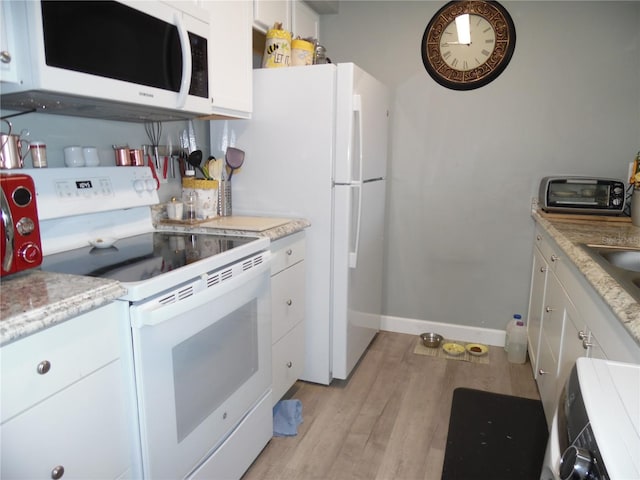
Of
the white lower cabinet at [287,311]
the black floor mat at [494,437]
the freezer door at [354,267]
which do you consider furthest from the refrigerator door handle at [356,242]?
the black floor mat at [494,437]

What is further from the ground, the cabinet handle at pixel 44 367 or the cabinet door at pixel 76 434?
the cabinet handle at pixel 44 367

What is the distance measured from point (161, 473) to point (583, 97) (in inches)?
112

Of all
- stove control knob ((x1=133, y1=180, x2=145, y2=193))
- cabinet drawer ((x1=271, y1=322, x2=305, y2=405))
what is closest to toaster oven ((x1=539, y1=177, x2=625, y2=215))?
cabinet drawer ((x1=271, y1=322, x2=305, y2=405))

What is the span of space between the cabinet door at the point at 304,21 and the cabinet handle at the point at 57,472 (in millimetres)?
2393

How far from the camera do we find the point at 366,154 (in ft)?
8.02

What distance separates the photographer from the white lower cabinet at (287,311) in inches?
79.4

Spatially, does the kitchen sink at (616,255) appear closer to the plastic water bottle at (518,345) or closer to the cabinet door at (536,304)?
the cabinet door at (536,304)

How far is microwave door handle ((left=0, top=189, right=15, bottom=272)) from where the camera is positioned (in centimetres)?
105

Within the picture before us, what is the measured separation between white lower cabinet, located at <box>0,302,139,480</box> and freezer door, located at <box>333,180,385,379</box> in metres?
1.33

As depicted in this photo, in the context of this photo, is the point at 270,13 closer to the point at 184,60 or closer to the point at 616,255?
the point at 184,60

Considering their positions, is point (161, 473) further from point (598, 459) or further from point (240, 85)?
point (240, 85)

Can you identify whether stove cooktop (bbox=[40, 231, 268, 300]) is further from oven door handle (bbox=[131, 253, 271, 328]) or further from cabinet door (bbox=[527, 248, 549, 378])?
cabinet door (bbox=[527, 248, 549, 378])

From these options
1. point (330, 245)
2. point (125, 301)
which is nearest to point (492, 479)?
point (330, 245)

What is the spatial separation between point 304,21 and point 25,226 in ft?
7.22
